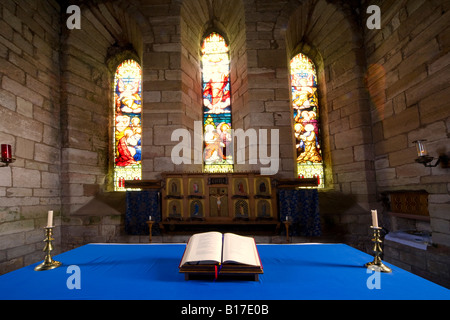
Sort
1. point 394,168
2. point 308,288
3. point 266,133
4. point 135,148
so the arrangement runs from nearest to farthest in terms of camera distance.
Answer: point 308,288, point 394,168, point 266,133, point 135,148

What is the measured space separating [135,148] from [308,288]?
15.7ft

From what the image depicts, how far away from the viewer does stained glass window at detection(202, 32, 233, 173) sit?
5.03 m

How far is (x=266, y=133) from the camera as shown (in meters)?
4.62

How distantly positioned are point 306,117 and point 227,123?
1703mm

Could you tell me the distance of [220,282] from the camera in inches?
43.8

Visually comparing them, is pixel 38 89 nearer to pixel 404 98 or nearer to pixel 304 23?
pixel 304 23

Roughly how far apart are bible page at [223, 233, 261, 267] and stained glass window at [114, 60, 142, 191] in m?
A: 3.94

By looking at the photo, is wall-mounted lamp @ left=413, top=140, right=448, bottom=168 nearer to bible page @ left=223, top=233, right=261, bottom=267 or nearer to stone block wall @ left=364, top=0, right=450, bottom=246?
stone block wall @ left=364, top=0, right=450, bottom=246

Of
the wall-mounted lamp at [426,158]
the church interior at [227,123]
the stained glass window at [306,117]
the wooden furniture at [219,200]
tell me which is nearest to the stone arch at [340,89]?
the church interior at [227,123]

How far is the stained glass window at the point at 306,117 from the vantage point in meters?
5.12

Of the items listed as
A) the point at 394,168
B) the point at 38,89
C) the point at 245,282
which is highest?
the point at 38,89

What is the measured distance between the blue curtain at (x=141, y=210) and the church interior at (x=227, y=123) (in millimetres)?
24
